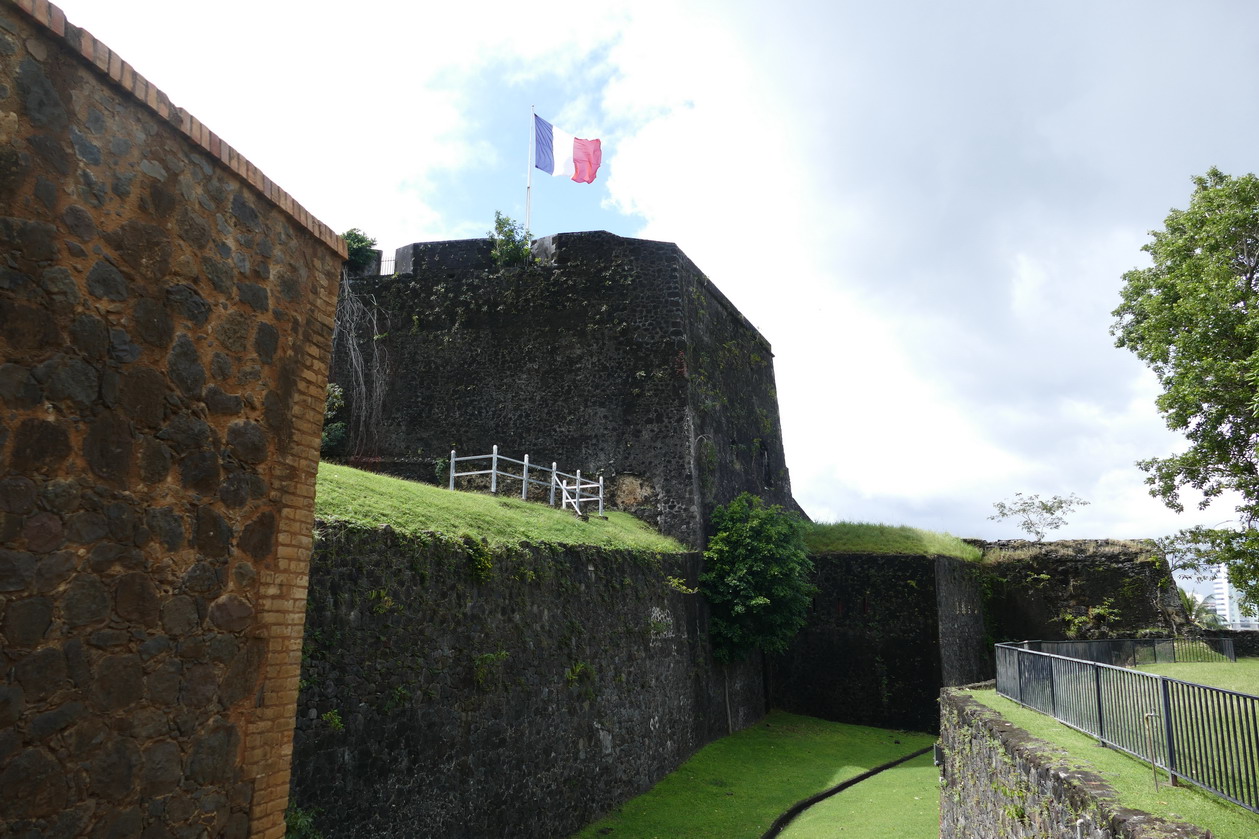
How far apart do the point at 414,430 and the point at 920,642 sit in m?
13.1

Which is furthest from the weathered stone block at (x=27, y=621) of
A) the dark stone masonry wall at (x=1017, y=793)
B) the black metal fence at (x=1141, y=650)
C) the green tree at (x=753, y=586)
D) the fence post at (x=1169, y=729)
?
the green tree at (x=753, y=586)

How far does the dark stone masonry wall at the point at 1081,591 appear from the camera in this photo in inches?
902

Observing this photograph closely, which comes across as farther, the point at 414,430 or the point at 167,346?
the point at 414,430

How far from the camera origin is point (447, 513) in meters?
10.2

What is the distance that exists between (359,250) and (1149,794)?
19.8m

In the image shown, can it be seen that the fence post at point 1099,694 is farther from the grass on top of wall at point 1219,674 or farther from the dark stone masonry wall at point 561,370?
the dark stone masonry wall at point 561,370

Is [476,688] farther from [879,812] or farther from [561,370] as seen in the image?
[561,370]

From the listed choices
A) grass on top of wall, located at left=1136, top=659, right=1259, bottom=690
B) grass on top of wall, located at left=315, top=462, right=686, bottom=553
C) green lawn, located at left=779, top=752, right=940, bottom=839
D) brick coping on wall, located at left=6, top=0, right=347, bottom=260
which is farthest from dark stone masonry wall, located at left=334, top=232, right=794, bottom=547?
brick coping on wall, located at left=6, top=0, right=347, bottom=260

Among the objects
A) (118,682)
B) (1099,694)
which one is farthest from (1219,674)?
(118,682)

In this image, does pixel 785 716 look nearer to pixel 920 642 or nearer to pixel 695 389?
pixel 920 642

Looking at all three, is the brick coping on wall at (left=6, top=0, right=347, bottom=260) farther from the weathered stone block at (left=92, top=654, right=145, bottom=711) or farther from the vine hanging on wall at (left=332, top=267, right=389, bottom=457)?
the vine hanging on wall at (left=332, top=267, right=389, bottom=457)

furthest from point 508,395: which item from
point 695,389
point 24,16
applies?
point 24,16

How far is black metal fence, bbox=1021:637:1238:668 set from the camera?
13959 millimetres

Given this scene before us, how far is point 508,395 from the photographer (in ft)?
64.1
